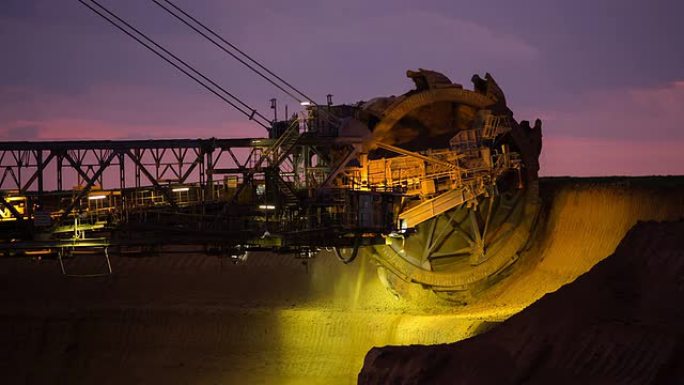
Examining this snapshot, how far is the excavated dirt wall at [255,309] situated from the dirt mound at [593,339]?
27.0ft

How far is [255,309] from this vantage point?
45562mm

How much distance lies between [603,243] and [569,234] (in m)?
1.83

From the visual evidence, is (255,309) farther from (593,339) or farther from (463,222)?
(593,339)

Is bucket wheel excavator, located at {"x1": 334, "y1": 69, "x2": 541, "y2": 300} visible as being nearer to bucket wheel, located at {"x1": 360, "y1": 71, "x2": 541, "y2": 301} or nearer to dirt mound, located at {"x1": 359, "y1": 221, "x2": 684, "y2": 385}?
bucket wheel, located at {"x1": 360, "y1": 71, "x2": 541, "y2": 301}

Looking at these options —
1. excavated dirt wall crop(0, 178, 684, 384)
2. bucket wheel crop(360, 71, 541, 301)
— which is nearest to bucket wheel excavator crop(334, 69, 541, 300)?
bucket wheel crop(360, 71, 541, 301)

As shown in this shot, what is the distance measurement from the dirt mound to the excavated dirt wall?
822 cm

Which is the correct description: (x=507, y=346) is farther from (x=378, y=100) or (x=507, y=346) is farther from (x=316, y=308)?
(x=316, y=308)

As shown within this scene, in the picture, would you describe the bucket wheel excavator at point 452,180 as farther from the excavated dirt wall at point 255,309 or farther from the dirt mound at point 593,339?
the dirt mound at point 593,339

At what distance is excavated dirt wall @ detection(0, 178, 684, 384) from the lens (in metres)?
38.5

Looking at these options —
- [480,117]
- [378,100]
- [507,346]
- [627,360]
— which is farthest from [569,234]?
[627,360]

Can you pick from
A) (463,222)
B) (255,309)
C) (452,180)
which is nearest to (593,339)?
(452,180)

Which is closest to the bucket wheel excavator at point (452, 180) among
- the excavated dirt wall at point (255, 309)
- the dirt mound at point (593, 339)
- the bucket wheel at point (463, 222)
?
the bucket wheel at point (463, 222)

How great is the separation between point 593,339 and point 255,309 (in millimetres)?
24163

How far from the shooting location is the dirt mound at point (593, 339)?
74.0 feet
